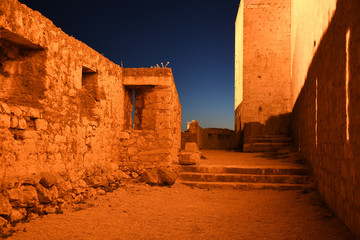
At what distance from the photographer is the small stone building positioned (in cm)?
333

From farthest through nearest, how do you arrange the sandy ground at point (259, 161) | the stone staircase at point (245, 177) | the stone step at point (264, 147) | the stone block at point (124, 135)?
the stone step at point (264, 147) < the sandy ground at point (259, 161) < the stone block at point (124, 135) < the stone staircase at point (245, 177)

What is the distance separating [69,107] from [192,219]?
2610 mm

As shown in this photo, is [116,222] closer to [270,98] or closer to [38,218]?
[38,218]

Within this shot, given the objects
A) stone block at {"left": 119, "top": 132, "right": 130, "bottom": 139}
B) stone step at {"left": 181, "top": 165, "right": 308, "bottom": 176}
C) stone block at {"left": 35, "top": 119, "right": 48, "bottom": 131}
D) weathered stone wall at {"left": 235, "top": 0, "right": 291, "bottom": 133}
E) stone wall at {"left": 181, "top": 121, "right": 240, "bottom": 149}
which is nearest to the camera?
stone block at {"left": 35, "top": 119, "right": 48, "bottom": 131}

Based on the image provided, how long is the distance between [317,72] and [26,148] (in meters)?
5.22

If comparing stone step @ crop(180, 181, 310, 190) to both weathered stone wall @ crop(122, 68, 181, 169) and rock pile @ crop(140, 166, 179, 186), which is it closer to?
rock pile @ crop(140, 166, 179, 186)

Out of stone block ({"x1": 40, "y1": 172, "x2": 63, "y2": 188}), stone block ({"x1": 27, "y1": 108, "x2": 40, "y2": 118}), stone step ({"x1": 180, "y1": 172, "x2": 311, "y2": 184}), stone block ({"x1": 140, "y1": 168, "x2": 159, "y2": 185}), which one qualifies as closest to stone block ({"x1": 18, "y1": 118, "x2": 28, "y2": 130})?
stone block ({"x1": 27, "y1": 108, "x2": 40, "y2": 118})

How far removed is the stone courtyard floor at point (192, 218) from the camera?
302 cm

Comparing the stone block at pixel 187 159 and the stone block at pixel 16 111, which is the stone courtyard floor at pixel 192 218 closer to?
the stone block at pixel 16 111

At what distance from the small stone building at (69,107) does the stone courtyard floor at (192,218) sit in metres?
0.79

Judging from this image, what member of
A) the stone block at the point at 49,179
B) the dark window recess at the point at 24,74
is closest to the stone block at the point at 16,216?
the stone block at the point at 49,179

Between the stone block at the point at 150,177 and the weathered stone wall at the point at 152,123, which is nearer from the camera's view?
the stone block at the point at 150,177

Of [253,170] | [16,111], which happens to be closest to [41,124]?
[16,111]

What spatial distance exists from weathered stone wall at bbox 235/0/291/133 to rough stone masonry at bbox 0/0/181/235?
778 centimetres
